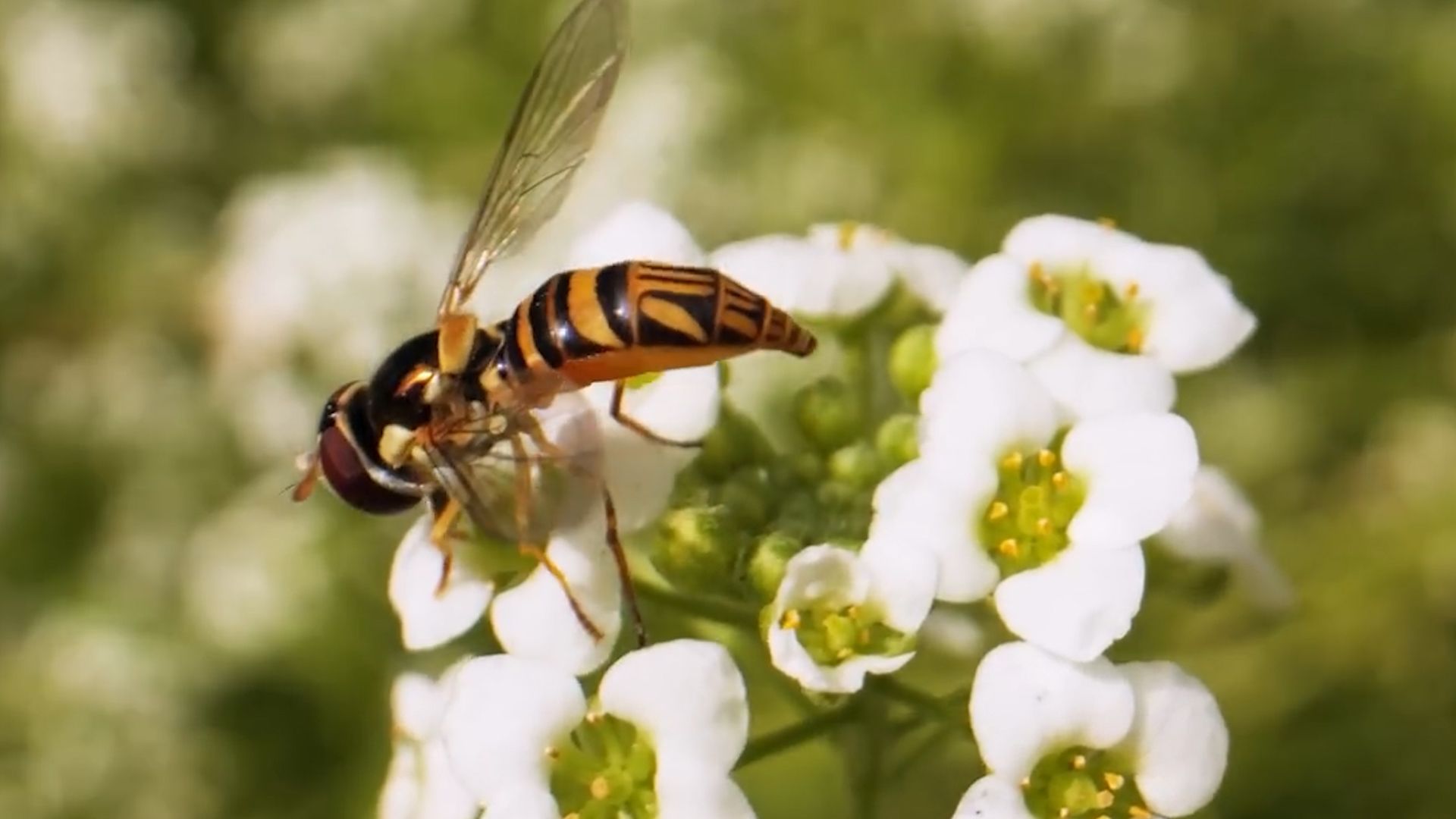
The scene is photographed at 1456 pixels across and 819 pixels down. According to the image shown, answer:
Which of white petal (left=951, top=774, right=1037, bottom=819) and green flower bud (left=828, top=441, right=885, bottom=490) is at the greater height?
green flower bud (left=828, top=441, right=885, bottom=490)

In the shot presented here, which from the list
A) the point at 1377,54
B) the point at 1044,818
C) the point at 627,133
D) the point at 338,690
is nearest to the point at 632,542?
the point at 1044,818

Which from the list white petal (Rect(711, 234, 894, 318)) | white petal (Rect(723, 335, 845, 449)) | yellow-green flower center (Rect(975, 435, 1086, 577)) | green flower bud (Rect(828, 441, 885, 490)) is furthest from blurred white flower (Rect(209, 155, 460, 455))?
yellow-green flower center (Rect(975, 435, 1086, 577))

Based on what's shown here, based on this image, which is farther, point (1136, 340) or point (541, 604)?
point (1136, 340)

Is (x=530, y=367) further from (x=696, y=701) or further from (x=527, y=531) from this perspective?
(x=696, y=701)

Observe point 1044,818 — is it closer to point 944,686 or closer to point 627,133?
point 944,686

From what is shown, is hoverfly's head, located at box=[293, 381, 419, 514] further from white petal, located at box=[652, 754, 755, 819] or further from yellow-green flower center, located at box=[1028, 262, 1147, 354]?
yellow-green flower center, located at box=[1028, 262, 1147, 354]

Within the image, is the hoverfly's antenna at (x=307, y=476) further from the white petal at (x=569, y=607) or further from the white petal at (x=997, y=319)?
the white petal at (x=997, y=319)

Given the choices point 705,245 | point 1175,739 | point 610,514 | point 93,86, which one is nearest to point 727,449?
point 610,514
